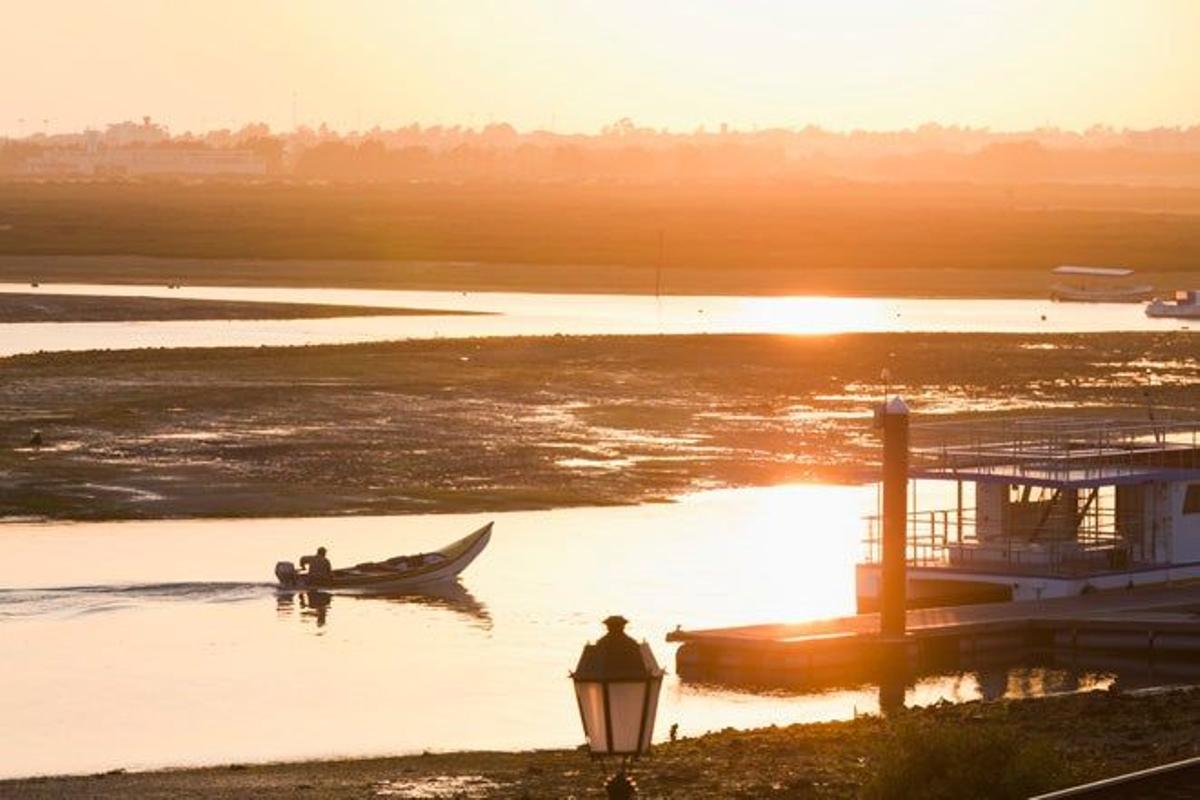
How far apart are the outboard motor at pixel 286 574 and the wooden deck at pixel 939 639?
31.4 feet

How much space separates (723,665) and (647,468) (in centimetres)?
2676

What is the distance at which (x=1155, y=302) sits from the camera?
130m

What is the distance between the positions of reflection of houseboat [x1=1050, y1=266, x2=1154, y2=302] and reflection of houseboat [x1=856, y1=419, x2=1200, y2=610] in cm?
9127

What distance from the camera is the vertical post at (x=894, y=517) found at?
4128 cm

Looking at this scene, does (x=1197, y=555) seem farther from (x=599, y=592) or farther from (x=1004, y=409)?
(x=1004, y=409)

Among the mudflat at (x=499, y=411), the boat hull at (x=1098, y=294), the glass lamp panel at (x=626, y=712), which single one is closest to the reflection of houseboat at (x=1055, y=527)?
the mudflat at (x=499, y=411)

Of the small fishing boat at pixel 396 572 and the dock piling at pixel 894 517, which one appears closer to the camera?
the dock piling at pixel 894 517

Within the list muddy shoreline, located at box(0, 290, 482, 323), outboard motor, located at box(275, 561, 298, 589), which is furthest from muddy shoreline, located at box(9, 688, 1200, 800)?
muddy shoreline, located at box(0, 290, 482, 323)

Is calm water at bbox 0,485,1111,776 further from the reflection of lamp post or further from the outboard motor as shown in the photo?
the reflection of lamp post

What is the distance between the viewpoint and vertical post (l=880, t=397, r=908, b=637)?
4128 cm

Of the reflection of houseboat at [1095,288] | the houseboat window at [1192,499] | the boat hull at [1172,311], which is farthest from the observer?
the reflection of houseboat at [1095,288]

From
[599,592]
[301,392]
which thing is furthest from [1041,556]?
[301,392]

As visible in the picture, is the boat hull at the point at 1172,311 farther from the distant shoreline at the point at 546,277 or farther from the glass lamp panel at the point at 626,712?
the glass lamp panel at the point at 626,712

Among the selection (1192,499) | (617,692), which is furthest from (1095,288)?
(617,692)
